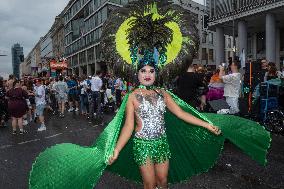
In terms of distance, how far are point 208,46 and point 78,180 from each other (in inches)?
2581

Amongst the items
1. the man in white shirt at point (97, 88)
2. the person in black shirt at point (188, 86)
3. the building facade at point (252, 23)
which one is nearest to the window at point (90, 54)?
the building facade at point (252, 23)

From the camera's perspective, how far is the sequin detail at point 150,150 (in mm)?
3703

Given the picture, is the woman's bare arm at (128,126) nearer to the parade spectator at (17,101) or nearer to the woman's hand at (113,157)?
the woman's hand at (113,157)

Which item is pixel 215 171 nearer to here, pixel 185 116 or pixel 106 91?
pixel 185 116

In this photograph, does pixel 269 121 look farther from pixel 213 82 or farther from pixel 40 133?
pixel 40 133

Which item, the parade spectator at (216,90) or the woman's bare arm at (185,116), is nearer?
the woman's bare arm at (185,116)

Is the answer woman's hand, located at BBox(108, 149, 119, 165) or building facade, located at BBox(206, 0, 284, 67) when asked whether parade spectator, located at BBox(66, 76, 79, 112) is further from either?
woman's hand, located at BBox(108, 149, 119, 165)

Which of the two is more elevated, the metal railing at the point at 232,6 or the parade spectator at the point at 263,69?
the metal railing at the point at 232,6

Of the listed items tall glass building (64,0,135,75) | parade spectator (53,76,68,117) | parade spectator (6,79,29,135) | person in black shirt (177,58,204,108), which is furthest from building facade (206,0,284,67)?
person in black shirt (177,58,204,108)

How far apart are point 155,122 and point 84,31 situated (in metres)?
67.2

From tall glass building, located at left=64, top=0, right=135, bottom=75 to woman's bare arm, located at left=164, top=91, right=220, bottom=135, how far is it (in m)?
46.6

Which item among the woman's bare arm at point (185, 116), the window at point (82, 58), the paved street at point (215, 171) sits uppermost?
the window at point (82, 58)

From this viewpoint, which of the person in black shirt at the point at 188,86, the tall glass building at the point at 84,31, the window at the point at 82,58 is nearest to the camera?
the person in black shirt at the point at 188,86

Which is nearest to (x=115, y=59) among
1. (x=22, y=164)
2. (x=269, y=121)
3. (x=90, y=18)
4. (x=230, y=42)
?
(x=22, y=164)
